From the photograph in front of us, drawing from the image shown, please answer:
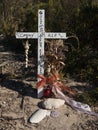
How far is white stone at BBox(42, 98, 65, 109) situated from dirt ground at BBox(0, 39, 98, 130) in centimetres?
6

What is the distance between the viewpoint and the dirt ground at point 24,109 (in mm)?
4844

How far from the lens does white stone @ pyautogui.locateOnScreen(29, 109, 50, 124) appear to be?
4.93 metres

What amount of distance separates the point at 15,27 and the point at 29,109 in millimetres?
4285

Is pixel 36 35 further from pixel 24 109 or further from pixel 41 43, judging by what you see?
pixel 24 109

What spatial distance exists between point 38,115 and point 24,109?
312 mm

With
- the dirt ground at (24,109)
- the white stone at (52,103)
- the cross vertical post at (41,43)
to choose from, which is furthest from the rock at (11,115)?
the cross vertical post at (41,43)

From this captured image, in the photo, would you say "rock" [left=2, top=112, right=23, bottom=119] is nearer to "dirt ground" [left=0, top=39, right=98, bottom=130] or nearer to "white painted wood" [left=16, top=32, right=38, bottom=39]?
"dirt ground" [left=0, top=39, right=98, bottom=130]

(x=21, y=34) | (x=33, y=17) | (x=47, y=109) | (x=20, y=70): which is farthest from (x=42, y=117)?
(x=33, y=17)

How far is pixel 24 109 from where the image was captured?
17.3ft

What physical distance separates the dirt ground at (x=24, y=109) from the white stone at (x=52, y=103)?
2.4 inches

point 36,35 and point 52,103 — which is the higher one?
point 36,35

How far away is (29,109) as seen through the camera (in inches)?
207

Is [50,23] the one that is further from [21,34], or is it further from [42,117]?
[42,117]

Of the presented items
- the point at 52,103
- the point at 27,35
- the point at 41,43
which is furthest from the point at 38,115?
the point at 27,35
